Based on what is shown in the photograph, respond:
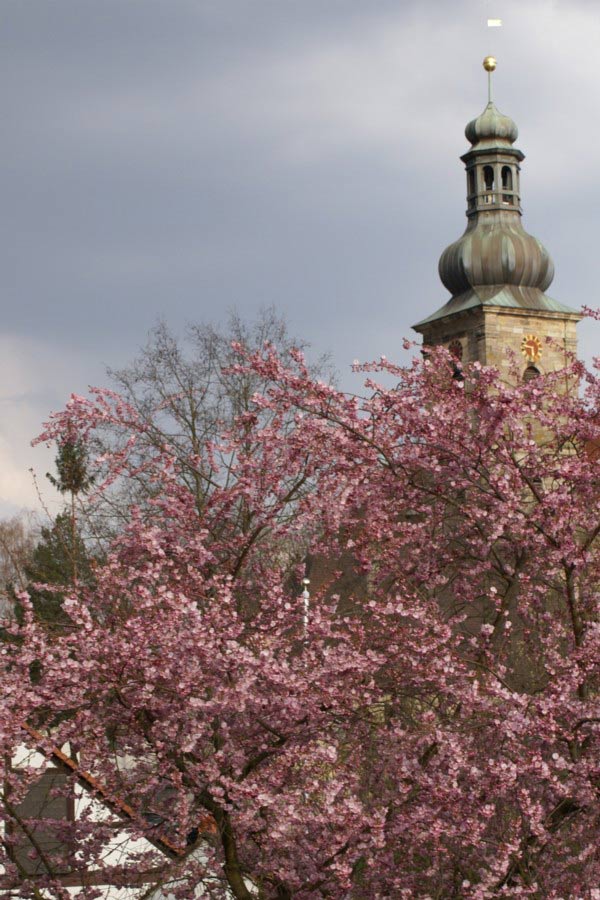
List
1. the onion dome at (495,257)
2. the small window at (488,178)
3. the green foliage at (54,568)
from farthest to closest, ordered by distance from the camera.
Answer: the small window at (488,178)
the onion dome at (495,257)
the green foliage at (54,568)

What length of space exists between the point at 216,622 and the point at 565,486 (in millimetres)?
2640

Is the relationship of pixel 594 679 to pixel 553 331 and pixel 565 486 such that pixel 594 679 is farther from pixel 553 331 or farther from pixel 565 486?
pixel 553 331

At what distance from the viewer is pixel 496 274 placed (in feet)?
179

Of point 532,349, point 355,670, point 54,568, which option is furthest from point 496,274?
point 355,670

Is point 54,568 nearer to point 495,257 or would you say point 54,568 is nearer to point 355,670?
point 355,670

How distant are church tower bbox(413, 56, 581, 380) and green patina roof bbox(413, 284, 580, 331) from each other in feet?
0.12

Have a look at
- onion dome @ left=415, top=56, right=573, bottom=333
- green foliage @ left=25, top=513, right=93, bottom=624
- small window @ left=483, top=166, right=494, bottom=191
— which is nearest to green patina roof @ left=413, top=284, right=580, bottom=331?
onion dome @ left=415, top=56, right=573, bottom=333

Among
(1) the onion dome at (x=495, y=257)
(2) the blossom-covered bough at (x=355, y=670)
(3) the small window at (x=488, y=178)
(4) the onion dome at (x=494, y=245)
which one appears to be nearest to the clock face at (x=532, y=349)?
(4) the onion dome at (x=494, y=245)

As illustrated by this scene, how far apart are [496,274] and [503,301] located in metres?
1.38

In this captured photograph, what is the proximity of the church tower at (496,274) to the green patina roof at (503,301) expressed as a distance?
4 centimetres

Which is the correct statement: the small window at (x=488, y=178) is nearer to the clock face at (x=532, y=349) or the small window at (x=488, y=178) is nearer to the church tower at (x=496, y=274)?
the church tower at (x=496, y=274)

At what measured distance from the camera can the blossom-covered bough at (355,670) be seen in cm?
847

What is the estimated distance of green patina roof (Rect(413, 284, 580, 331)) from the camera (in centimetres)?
5353

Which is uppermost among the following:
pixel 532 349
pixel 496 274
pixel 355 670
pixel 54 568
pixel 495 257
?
pixel 495 257
